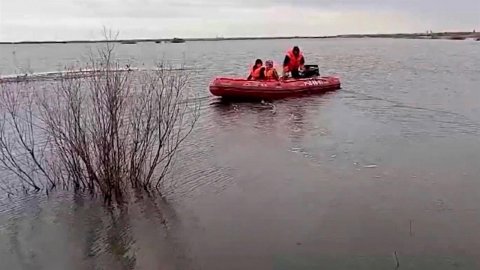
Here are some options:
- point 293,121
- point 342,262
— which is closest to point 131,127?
point 342,262

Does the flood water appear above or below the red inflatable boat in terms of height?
below

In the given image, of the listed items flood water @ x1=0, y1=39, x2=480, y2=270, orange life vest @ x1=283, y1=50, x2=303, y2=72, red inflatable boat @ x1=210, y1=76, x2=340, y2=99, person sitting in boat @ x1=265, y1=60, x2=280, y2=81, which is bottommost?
flood water @ x1=0, y1=39, x2=480, y2=270

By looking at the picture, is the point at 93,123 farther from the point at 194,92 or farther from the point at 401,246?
the point at 194,92

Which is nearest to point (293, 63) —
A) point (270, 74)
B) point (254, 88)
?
point (270, 74)

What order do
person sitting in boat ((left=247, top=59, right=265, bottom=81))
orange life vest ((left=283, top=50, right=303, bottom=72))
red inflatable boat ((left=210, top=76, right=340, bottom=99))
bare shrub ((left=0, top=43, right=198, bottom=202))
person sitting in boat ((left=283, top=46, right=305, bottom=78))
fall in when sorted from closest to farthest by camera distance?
bare shrub ((left=0, top=43, right=198, bottom=202)) < red inflatable boat ((left=210, top=76, right=340, bottom=99)) < person sitting in boat ((left=247, top=59, right=265, bottom=81)) < person sitting in boat ((left=283, top=46, right=305, bottom=78)) < orange life vest ((left=283, top=50, right=303, bottom=72))

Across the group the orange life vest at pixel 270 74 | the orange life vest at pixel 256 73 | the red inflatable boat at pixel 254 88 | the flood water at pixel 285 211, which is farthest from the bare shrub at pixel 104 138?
the orange life vest at pixel 270 74

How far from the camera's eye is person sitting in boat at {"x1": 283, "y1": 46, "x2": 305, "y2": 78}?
2231 cm

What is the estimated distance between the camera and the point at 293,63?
74.5ft

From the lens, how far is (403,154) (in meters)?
11.5

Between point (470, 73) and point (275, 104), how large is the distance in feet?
58.6

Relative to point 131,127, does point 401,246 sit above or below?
below

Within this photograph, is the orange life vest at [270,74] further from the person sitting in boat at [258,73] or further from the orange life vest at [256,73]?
the orange life vest at [256,73]

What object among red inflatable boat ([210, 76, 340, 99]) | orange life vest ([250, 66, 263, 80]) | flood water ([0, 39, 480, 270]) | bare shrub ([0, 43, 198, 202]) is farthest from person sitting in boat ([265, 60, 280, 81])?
bare shrub ([0, 43, 198, 202])

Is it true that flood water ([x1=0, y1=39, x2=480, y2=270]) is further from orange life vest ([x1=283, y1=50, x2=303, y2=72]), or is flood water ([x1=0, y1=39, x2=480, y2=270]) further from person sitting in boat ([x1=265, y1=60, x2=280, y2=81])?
orange life vest ([x1=283, y1=50, x2=303, y2=72])
